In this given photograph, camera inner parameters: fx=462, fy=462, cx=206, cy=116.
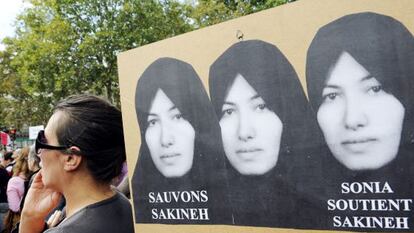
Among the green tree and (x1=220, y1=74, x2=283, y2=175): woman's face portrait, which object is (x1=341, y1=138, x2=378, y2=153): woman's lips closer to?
(x1=220, y1=74, x2=283, y2=175): woman's face portrait

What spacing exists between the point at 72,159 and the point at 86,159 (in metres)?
0.05

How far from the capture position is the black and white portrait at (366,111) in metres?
1.11

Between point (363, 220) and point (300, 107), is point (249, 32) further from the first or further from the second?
point (363, 220)

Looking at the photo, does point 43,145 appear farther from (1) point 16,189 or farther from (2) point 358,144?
(1) point 16,189

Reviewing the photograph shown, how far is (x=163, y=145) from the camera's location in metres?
1.60

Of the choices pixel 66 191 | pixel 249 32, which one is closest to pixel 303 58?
pixel 249 32

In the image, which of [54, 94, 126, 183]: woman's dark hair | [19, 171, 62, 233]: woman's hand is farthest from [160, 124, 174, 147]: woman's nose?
[19, 171, 62, 233]: woman's hand

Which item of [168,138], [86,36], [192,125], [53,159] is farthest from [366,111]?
[86,36]

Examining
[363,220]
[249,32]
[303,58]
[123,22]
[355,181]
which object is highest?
[123,22]

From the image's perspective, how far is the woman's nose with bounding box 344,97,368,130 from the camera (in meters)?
1.16

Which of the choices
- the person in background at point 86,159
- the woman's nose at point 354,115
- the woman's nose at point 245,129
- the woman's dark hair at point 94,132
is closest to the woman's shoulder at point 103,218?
the person in background at point 86,159

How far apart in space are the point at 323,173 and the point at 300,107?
0.62ft

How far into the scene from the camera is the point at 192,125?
4.97 ft

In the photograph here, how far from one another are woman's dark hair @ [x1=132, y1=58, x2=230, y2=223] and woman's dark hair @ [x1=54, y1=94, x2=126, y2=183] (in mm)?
100
